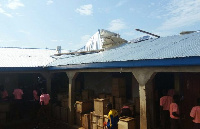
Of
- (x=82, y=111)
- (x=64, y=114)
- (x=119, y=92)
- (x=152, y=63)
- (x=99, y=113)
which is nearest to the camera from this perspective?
(x=152, y=63)

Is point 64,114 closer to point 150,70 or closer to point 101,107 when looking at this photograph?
point 101,107

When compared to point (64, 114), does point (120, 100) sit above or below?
above

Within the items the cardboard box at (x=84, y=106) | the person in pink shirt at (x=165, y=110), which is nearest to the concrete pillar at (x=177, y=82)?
the person in pink shirt at (x=165, y=110)

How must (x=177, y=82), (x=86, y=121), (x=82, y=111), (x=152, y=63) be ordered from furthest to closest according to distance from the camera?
(x=82, y=111) < (x=86, y=121) < (x=177, y=82) < (x=152, y=63)

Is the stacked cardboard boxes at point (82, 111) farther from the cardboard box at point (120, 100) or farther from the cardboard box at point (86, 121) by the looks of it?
the cardboard box at point (120, 100)

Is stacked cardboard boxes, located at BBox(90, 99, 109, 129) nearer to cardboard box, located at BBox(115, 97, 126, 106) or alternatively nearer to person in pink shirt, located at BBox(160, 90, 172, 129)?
cardboard box, located at BBox(115, 97, 126, 106)

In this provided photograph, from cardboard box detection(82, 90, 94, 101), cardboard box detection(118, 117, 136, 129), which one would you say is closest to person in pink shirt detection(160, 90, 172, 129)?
cardboard box detection(118, 117, 136, 129)

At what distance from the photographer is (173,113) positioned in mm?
7102

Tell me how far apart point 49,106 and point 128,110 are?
7037 millimetres

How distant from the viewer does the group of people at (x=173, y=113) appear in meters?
6.47

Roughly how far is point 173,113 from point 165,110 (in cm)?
150

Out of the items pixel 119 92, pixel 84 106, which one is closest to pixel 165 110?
pixel 119 92

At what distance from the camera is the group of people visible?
647cm

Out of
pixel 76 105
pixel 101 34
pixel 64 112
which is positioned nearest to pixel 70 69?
pixel 76 105
